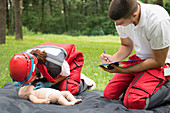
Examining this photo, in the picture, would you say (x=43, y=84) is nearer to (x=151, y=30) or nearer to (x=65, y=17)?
(x=151, y=30)

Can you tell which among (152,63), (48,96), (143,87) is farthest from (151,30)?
(48,96)

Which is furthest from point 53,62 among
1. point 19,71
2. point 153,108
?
point 153,108

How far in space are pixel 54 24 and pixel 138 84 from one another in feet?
126

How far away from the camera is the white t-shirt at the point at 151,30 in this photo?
2441 mm

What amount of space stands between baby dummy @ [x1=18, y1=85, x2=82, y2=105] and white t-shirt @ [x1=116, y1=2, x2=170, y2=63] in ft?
3.72

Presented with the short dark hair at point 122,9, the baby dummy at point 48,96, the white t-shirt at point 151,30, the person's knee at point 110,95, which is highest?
the short dark hair at point 122,9

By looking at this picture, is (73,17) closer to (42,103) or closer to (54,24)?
(54,24)

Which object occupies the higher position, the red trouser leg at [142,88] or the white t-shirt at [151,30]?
the white t-shirt at [151,30]

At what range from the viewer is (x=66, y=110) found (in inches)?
95.4

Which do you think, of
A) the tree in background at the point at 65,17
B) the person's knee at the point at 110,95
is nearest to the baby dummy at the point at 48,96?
the person's knee at the point at 110,95

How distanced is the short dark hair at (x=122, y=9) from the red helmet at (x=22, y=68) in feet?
3.85

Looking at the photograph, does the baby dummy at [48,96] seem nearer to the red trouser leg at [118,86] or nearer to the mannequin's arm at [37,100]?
the mannequin's arm at [37,100]

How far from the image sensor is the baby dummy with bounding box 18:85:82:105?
274 centimetres

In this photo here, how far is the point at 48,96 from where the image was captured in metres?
2.81
